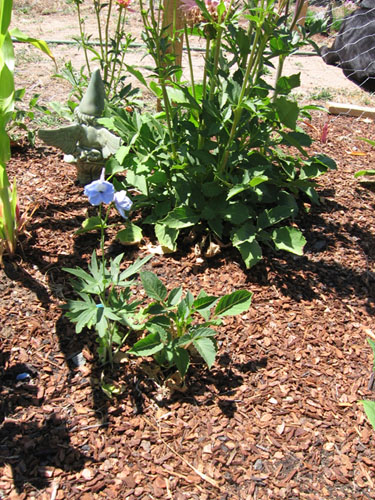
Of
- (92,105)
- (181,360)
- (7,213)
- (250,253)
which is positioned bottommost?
(181,360)

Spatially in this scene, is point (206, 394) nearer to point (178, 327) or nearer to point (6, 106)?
point (178, 327)

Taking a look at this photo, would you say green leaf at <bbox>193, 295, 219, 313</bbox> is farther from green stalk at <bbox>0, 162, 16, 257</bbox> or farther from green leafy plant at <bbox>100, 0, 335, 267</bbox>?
green stalk at <bbox>0, 162, 16, 257</bbox>

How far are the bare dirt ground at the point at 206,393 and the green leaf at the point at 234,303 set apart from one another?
21 centimetres

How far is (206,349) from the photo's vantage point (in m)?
1.61

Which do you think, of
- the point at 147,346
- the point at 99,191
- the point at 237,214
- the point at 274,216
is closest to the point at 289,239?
the point at 274,216

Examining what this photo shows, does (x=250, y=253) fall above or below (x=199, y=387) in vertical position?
above

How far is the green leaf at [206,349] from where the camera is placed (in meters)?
1.58

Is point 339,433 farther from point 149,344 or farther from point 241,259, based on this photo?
point 241,259

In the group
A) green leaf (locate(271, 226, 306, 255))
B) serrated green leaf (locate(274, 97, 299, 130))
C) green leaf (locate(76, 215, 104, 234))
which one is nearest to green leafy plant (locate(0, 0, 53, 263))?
green leaf (locate(76, 215, 104, 234))

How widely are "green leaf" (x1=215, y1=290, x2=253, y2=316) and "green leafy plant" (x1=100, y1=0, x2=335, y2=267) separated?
38cm

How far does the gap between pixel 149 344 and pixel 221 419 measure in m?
0.37

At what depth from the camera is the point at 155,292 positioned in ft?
5.74

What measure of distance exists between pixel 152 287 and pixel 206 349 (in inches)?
12.3

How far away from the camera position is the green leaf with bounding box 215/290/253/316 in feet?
5.79
